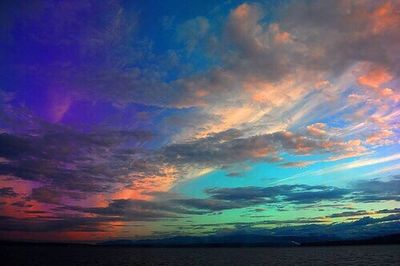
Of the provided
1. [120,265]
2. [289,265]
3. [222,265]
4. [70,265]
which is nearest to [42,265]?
[70,265]

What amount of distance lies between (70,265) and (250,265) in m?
77.0

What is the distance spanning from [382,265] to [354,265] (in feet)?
33.7

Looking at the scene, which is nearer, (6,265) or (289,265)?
(6,265)

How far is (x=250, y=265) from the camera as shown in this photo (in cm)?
15550

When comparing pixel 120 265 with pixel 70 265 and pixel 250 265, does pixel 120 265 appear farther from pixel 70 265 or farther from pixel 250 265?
pixel 250 265

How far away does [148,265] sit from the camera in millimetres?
155000

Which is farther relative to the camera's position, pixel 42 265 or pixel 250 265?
pixel 250 265

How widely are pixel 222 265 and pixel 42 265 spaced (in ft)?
245

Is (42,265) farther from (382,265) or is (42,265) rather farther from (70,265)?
(382,265)

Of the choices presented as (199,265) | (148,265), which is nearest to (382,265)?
(199,265)

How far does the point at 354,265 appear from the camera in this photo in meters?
144

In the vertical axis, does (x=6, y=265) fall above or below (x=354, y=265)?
above

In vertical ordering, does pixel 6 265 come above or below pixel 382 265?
above

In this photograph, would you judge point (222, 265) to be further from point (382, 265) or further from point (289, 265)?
point (382, 265)
